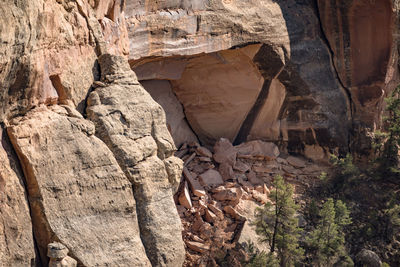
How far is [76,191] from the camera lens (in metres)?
8.86

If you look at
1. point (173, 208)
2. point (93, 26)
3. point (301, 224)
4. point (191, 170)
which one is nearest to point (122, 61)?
point (93, 26)

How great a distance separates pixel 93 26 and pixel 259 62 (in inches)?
219

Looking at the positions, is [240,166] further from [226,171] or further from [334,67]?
[334,67]

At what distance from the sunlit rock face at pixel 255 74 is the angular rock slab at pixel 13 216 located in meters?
5.32

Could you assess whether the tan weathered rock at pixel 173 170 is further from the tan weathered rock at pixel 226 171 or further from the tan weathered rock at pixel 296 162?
the tan weathered rock at pixel 296 162

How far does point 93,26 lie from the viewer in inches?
402

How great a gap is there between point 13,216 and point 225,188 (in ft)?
21.5

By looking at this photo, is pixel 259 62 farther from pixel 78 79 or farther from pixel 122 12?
pixel 78 79

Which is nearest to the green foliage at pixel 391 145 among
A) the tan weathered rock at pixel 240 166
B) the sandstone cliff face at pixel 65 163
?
the tan weathered rock at pixel 240 166

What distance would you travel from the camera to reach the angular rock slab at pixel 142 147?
969cm

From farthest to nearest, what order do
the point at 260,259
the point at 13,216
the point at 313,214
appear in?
the point at 313,214 → the point at 260,259 → the point at 13,216

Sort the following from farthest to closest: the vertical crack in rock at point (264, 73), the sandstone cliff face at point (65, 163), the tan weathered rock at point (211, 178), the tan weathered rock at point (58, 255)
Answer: the vertical crack in rock at point (264, 73), the tan weathered rock at point (211, 178), the tan weathered rock at point (58, 255), the sandstone cliff face at point (65, 163)

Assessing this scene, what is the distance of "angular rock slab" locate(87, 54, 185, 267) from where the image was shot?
31.8 feet

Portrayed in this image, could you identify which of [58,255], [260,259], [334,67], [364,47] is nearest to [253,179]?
[260,259]
